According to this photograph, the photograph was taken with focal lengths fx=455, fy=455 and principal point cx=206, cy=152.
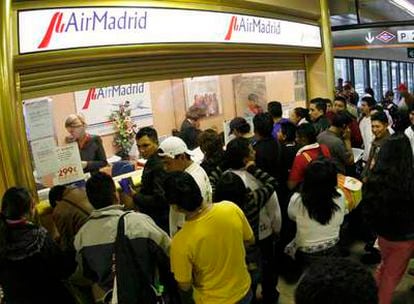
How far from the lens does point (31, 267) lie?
7.82 ft

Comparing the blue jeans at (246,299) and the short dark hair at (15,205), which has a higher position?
the short dark hair at (15,205)

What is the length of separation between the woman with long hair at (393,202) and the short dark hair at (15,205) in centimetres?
205

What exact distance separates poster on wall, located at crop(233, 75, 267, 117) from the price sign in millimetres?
4684

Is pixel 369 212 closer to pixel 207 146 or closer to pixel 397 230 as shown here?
pixel 397 230

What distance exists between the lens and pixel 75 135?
4.78m

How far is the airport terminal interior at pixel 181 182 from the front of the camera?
7.45 feet

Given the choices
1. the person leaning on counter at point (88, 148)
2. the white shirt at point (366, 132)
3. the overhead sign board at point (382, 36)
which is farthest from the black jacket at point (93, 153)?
the overhead sign board at point (382, 36)

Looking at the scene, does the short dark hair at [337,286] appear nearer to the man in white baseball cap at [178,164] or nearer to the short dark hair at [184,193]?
the short dark hair at [184,193]

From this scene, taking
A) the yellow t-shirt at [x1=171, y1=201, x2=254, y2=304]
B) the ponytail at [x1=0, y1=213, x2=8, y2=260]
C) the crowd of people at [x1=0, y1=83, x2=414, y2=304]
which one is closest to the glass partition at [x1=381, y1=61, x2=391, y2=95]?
the crowd of people at [x1=0, y1=83, x2=414, y2=304]

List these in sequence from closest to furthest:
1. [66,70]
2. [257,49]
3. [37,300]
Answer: [37,300] < [66,70] < [257,49]

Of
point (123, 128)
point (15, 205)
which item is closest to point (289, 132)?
point (15, 205)

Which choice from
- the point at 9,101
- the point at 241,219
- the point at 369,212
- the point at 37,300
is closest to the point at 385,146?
the point at 369,212

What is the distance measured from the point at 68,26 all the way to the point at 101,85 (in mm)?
665

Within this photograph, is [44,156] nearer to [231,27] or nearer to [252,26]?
[231,27]
